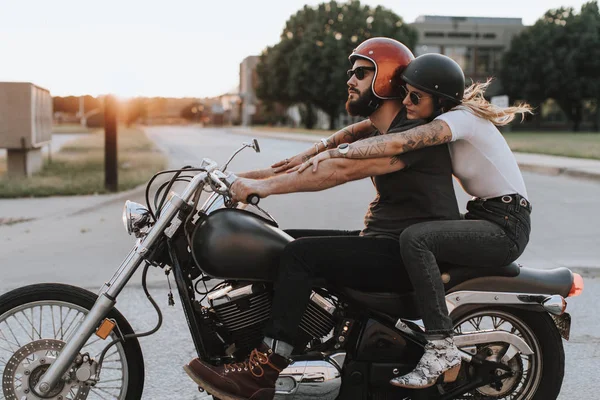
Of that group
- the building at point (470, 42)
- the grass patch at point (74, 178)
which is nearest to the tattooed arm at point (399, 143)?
the grass patch at point (74, 178)

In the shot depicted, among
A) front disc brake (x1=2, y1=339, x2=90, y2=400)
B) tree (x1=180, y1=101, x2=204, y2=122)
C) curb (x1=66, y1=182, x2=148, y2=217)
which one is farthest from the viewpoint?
tree (x1=180, y1=101, x2=204, y2=122)

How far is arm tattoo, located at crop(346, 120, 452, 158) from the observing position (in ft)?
10.3

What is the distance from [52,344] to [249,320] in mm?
840

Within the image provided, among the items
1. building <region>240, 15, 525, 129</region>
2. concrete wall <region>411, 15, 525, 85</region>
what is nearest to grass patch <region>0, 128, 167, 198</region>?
building <region>240, 15, 525, 129</region>

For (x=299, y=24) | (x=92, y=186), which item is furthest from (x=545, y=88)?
(x=92, y=186)

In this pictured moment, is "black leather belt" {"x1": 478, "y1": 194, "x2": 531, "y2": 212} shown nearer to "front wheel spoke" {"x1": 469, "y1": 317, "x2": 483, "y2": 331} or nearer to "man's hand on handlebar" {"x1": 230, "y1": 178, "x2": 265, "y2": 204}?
"front wheel spoke" {"x1": 469, "y1": 317, "x2": 483, "y2": 331}

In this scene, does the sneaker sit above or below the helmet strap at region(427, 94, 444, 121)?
below

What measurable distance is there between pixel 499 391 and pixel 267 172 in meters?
1.52

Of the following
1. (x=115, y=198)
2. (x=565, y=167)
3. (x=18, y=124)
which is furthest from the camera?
(x=565, y=167)

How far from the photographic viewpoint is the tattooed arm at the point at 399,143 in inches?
123

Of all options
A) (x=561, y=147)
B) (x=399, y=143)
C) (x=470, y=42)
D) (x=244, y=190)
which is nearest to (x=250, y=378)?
(x=244, y=190)

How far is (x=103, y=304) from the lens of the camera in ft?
10.1

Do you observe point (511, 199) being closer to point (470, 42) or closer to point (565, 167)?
point (565, 167)

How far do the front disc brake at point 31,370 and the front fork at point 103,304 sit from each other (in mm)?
55
